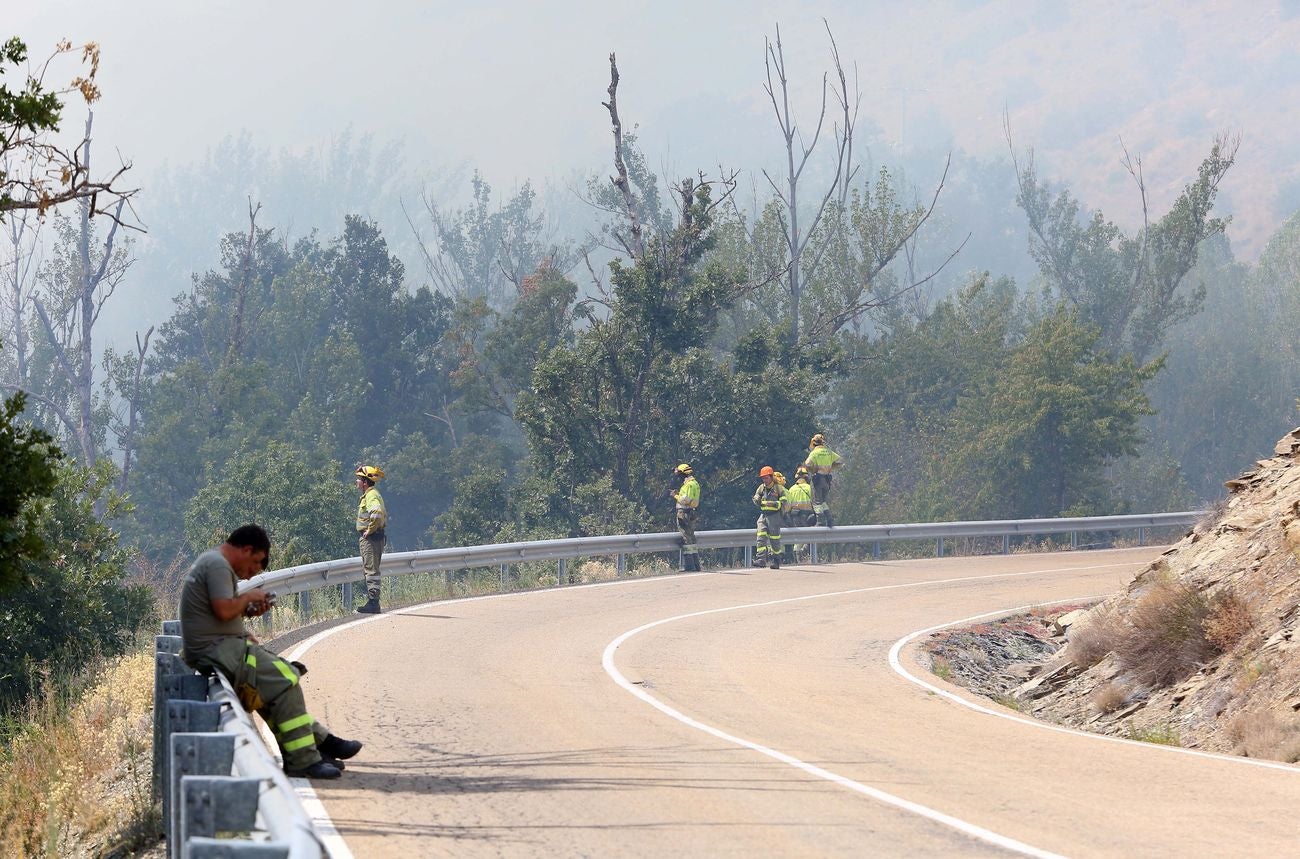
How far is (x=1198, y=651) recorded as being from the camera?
47.9 feet

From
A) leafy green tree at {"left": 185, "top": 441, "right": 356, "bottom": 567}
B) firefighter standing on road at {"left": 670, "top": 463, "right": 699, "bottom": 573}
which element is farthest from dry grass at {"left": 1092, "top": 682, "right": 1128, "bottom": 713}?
leafy green tree at {"left": 185, "top": 441, "right": 356, "bottom": 567}

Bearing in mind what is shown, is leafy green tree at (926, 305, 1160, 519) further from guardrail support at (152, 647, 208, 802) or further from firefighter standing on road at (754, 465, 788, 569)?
guardrail support at (152, 647, 208, 802)

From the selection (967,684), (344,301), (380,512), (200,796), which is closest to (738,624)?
(967,684)

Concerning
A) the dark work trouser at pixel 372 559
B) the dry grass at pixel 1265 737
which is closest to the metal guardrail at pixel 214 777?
the dry grass at pixel 1265 737

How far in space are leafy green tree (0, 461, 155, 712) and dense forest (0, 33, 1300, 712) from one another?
0.15 ft

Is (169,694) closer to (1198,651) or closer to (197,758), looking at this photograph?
(197,758)

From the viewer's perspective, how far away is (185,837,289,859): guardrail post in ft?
14.7

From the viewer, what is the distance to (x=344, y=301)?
7288cm

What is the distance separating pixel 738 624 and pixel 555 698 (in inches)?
261

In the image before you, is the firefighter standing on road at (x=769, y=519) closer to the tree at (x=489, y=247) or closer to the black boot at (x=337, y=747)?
the black boot at (x=337, y=747)

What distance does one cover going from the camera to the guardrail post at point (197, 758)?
249 inches

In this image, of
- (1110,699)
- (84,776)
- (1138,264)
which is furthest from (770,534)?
(1138,264)

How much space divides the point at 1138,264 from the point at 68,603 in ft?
203

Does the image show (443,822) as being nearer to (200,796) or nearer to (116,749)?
(200,796)
